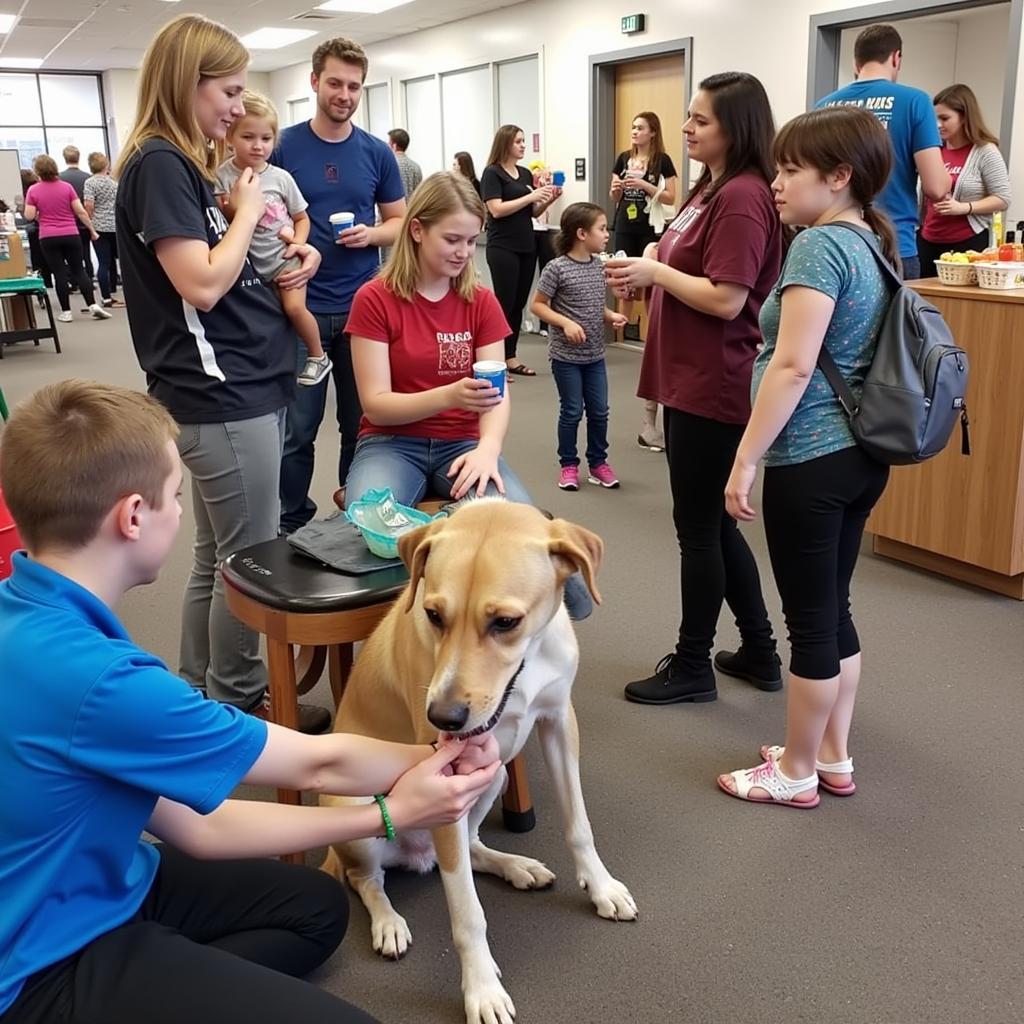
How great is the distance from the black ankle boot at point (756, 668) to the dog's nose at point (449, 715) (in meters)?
1.61

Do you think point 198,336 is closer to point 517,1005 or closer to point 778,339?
point 778,339

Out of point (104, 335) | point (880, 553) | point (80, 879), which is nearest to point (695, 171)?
point (880, 553)

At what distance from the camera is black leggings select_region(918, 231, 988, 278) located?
17.6ft

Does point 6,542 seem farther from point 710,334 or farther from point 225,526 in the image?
point 710,334

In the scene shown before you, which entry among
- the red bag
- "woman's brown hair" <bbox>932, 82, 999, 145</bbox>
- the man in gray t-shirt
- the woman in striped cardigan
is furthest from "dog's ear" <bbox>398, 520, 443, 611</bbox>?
"woman's brown hair" <bbox>932, 82, 999, 145</bbox>

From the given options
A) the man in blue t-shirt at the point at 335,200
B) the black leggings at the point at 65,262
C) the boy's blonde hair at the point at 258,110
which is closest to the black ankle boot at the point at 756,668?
the man in blue t-shirt at the point at 335,200

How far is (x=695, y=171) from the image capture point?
302 inches

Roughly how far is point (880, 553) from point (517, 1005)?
8.58 feet

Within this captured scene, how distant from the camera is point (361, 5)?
9.98 m

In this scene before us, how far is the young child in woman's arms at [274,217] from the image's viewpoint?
105 inches

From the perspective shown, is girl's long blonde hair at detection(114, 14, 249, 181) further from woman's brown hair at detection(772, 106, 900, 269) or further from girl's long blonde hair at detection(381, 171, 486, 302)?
woman's brown hair at detection(772, 106, 900, 269)

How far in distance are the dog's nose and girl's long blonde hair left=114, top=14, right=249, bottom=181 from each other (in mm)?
1362

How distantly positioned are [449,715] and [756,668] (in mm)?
1639

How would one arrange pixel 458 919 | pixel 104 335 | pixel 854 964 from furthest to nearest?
1. pixel 104 335
2. pixel 854 964
3. pixel 458 919
